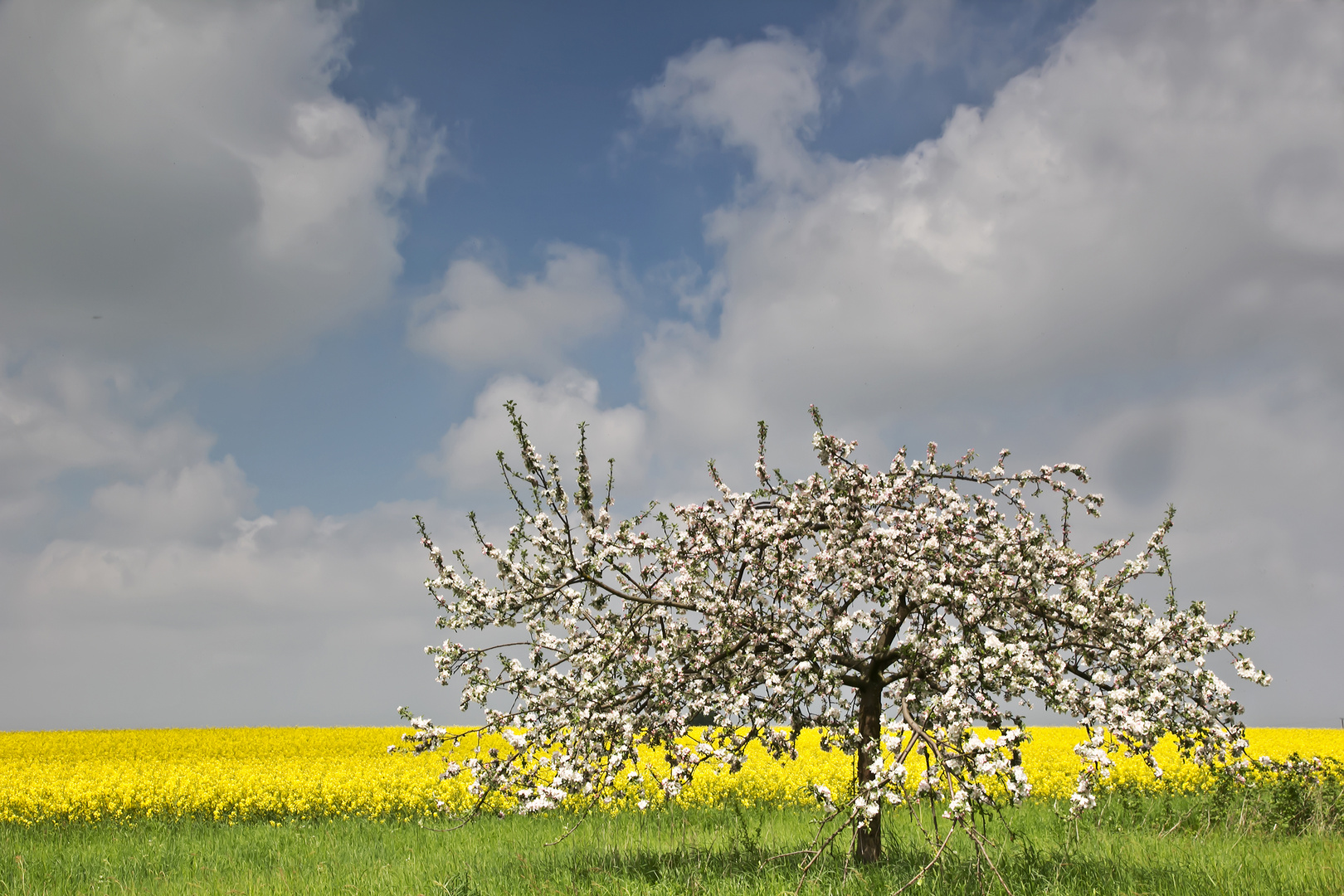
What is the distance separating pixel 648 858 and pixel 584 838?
229 centimetres

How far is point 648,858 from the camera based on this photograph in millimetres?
10531

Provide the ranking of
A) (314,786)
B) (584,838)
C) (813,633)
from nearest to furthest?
1. (813,633)
2. (584,838)
3. (314,786)

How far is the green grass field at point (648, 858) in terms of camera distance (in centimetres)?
877

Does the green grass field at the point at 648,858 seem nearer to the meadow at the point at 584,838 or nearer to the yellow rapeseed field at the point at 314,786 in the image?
the meadow at the point at 584,838

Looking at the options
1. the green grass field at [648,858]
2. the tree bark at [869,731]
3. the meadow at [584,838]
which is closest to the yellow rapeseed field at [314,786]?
the meadow at [584,838]

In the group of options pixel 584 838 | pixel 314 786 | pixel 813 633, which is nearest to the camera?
pixel 813 633

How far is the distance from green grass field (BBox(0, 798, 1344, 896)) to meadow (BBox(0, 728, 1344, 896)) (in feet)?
0.17

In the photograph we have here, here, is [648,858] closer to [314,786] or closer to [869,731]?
[869,731]

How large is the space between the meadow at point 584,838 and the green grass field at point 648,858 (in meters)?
0.05

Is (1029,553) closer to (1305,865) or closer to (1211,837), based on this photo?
(1305,865)

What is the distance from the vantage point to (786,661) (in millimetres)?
9117

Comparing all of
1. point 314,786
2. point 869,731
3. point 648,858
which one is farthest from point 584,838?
point 314,786

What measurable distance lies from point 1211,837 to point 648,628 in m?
10.6

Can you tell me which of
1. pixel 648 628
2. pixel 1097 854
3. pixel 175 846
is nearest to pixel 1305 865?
pixel 1097 854
